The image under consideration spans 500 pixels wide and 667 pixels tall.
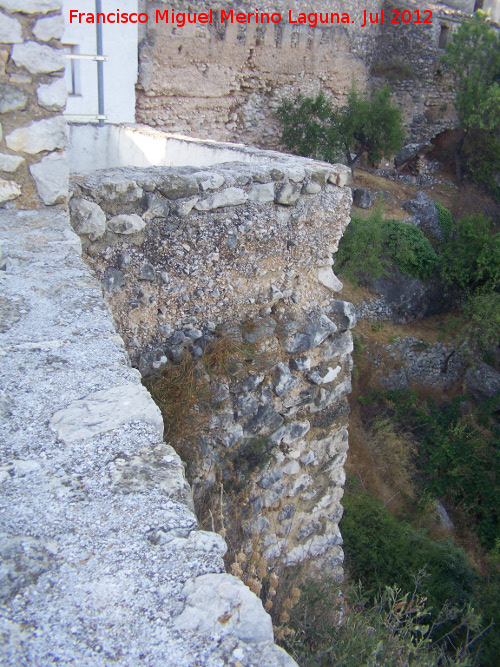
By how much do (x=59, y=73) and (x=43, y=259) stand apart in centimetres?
85

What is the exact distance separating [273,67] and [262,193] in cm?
1155

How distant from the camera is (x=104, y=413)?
4.31ft

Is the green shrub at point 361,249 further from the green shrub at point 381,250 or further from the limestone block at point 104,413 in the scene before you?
the limestone block at point 104,413

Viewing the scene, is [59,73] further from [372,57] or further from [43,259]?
[372,57]

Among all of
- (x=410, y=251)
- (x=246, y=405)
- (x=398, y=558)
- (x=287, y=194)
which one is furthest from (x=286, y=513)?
(x=410, y=251)

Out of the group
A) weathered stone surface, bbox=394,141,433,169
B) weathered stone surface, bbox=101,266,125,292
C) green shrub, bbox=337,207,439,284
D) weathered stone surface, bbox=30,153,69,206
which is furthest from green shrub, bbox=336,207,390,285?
weathered stone surface, bbox=30,153,69,206

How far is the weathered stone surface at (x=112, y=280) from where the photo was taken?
8.27 feet

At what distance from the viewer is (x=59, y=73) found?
7.38 ft

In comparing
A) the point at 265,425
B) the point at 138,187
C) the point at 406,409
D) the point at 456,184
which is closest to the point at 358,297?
the point at 406,409

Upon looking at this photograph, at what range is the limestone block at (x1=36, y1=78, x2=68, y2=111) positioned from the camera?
2238mm

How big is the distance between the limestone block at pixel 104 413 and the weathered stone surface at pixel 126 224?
1259mm

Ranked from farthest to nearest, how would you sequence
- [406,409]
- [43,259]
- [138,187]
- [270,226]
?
1. [406,409]
2. [270,226]
3. [138,187]
4. [43,259]

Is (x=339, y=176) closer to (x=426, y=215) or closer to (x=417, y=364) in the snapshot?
Answer: (x=417, y=364)

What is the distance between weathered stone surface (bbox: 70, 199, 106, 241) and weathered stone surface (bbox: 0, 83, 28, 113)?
0.42 metres
